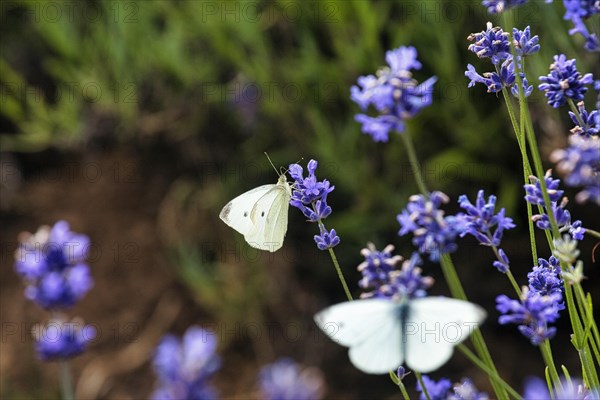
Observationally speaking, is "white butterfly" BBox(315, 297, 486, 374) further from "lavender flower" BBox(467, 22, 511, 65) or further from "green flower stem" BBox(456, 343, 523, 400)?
"lavender flower" BBox(467, 22, 511, 65)

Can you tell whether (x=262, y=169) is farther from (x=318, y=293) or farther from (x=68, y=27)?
(x=68, y=27)

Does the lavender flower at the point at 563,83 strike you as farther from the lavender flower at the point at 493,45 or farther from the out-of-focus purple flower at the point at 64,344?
the out-of-focus purple flower at the point at 64,344

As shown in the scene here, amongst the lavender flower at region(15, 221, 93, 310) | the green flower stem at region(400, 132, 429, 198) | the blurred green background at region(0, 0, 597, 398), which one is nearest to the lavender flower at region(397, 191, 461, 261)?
the green flower stem at region(400, 132, 429, 198)

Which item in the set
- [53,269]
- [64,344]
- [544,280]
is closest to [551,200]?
[544,280]

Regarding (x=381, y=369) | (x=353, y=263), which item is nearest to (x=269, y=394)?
(x=381, y=369)

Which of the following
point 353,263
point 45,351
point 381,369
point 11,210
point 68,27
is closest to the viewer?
point 381,369

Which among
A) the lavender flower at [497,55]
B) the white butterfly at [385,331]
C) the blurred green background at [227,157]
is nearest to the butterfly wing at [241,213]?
the lavender flower at [497,55]

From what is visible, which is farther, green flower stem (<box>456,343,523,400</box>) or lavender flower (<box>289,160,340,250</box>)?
lavender flower (<box>289,160,340,250</box>)
